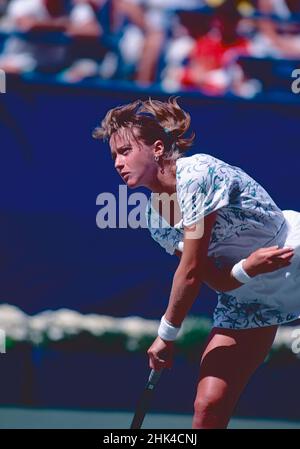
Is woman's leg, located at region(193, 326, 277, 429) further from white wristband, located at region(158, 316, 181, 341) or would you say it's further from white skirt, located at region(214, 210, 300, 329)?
white wristband, located at region(158, 316, 181, 341)

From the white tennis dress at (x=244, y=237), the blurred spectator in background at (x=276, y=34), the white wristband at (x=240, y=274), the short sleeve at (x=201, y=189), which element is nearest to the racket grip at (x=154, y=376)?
the white tennis dress at (x=244, y=237)

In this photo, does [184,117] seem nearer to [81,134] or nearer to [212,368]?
[212,368]

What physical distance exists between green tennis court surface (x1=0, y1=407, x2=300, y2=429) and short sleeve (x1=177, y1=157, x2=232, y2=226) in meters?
2.26

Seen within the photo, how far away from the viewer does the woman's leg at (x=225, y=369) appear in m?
3.57

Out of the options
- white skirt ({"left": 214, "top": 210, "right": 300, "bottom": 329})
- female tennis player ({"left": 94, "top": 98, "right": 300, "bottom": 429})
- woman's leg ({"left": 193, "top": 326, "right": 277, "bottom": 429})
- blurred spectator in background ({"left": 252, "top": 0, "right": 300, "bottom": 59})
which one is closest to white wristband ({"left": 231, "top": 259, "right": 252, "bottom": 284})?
female tennis player ({"left": 94, "top": 98, "right": 300, "bottom": 429})

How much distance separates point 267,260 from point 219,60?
326cm

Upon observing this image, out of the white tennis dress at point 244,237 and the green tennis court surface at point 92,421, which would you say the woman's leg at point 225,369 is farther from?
the green tennis court surface at point 92,421

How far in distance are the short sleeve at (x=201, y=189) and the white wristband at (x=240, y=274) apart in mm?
225

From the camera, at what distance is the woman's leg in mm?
3574

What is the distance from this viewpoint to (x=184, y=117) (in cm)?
381

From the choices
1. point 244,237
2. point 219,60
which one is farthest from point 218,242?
point 219,60

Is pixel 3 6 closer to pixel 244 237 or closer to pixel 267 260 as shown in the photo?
pixel 244 237

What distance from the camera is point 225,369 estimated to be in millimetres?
3617
